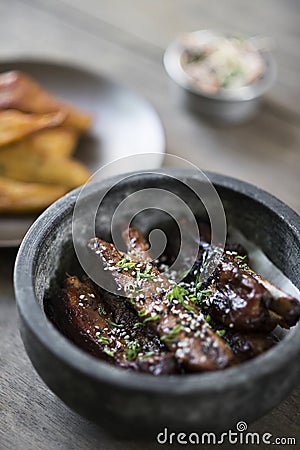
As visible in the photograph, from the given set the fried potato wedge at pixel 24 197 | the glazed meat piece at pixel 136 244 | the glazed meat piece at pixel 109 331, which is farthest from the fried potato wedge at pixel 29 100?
the glazed meat piece at pixel 109 331

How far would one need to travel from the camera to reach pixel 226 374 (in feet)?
3.00

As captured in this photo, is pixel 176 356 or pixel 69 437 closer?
pixel 176 356

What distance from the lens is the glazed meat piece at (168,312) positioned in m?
0.99

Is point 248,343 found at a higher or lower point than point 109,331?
higher

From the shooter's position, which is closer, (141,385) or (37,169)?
(141,385)

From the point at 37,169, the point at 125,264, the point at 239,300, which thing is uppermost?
the point at 239,300

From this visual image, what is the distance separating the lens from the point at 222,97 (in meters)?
1.95

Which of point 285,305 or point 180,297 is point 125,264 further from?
point 285,305

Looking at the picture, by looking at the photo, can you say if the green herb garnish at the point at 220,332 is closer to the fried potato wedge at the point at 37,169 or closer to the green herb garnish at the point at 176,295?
the green herb garnish at the point at 176,295

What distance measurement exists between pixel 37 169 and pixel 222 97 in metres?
0.63

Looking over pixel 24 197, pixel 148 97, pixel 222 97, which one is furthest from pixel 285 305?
pixel 148 97

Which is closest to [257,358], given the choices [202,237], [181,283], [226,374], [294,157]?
[226,374]

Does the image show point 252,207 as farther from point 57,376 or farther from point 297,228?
point 57,376

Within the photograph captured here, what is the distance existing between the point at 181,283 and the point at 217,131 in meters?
0.91
